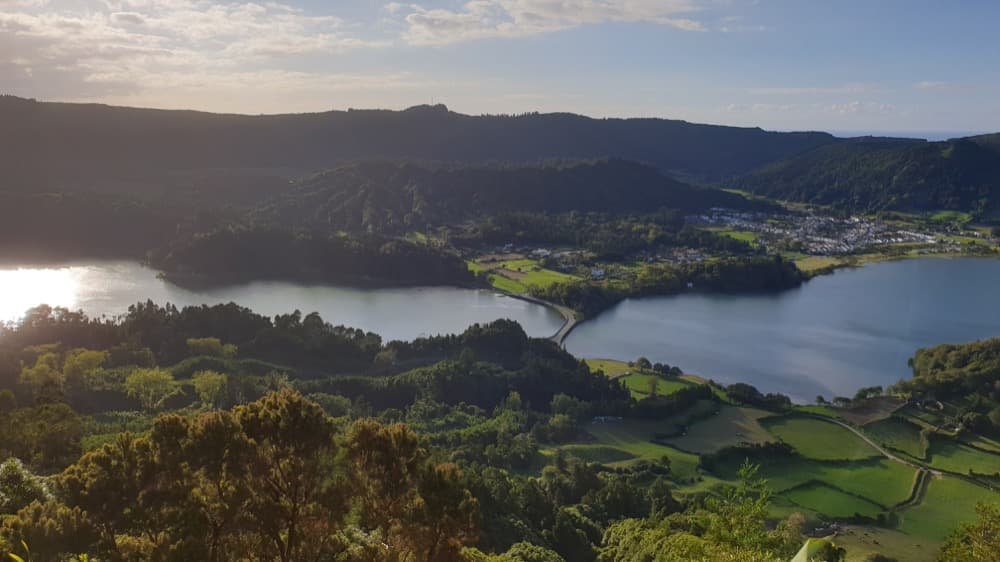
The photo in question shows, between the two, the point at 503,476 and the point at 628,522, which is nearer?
the point at 628,522

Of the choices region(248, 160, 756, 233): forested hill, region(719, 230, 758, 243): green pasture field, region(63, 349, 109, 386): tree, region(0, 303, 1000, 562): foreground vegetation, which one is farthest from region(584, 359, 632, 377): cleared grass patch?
region(719, 230, 758, 243): green pasture field

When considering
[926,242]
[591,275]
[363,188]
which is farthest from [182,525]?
[926,242]

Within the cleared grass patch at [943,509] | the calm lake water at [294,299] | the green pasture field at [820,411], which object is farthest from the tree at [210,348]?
the cleared grass patch at [943,509]

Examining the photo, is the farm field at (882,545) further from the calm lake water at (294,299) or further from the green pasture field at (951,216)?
the green pasture field at (951,216)

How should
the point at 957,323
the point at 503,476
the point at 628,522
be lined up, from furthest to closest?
1. the point at 957,323
2. the point at 503,476
3. the point at 628,522

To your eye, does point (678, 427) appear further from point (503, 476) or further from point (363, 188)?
point (363, 188)

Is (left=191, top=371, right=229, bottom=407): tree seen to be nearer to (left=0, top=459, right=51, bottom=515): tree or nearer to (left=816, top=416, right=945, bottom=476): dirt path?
(left=0, top=459, right=51, bottom=515): tree

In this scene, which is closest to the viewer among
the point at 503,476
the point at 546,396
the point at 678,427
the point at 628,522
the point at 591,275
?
the point at 628,522

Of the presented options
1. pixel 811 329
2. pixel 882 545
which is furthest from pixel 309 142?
pixel 882 545
